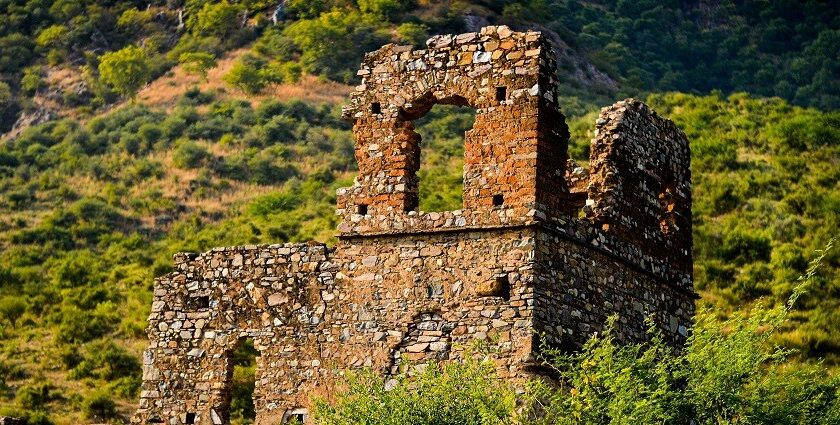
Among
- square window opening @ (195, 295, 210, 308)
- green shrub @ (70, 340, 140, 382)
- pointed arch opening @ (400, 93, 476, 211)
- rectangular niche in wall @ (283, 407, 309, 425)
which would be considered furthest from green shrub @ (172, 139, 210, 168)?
rectangular niche in wall @ (283, 407, 309, 425)

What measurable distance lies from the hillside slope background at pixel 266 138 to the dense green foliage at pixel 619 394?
12.5m

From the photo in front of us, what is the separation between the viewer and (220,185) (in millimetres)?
50188

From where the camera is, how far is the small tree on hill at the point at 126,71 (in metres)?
63.6

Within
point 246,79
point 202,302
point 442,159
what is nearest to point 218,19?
point 246,79

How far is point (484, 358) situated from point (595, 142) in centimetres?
332

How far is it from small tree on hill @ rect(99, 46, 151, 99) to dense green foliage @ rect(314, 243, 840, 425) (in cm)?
4944

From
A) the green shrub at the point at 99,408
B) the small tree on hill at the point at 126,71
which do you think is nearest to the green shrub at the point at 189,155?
the small tree on hill at the point at 126,71

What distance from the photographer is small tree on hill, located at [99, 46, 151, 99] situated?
209 ft

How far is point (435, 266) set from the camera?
16438 millimetres

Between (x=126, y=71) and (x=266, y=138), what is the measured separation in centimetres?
1173

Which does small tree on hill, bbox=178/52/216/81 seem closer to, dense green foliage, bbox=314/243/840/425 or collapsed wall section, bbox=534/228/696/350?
collapsed wall section, bbox=534/228/696/350

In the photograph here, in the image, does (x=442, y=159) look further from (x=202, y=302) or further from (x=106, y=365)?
(x=202, y=302)

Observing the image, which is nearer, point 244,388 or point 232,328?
point 232,328

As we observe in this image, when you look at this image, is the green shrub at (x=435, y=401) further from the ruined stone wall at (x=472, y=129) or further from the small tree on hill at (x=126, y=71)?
the small tree on hill at (x=126, y=71)
